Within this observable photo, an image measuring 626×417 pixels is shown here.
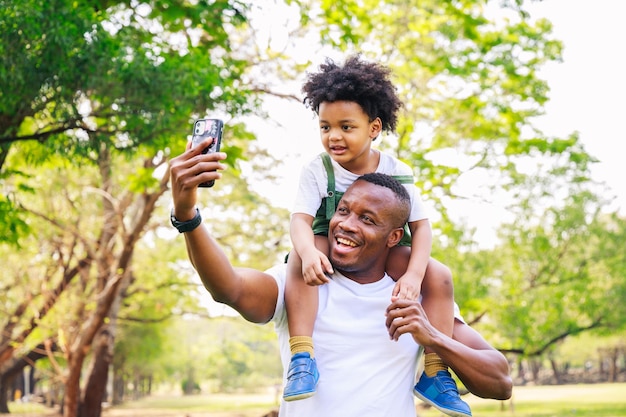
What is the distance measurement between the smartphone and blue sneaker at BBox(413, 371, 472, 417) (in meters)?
1.11

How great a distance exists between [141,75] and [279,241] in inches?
385

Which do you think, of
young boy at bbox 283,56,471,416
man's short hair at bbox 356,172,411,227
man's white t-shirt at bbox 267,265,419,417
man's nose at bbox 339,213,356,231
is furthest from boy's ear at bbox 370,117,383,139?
man's white t-shirt at bbox 267,265,419,417

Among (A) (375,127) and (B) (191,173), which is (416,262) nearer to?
(A) (375,127)

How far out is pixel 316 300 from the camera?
2.37 meters

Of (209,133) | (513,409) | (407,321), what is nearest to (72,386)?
(407,321)

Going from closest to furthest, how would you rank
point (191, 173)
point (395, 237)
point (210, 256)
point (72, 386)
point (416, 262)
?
point (191, 173) < point (210, 256) < point (416, 262) < point (395, 237) < point (72, 386)

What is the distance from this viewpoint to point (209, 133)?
1940 mm

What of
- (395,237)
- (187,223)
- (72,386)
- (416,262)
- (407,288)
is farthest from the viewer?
(72,386)

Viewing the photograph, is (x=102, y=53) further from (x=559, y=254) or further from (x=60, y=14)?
(x=559, y=254)

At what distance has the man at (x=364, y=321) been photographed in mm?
2195

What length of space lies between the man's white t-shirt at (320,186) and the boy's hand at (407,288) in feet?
1.19

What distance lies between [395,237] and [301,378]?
2.13ft

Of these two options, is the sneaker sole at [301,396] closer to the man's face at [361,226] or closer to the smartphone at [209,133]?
the man's face at [361,226]

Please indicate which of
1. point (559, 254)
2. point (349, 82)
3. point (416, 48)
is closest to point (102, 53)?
point (349, 82)
